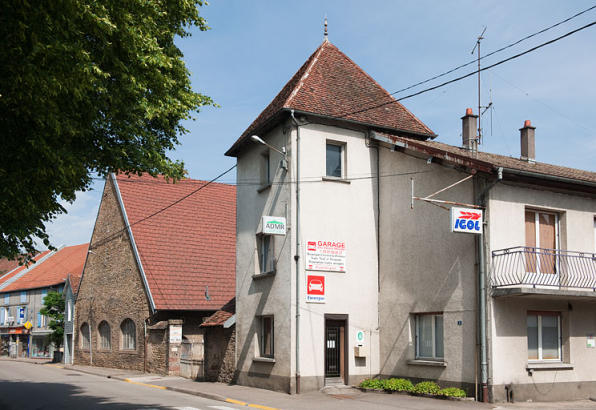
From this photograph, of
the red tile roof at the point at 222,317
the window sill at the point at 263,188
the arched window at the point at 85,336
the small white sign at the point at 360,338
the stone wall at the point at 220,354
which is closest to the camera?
the small white sign at the point at 360,338

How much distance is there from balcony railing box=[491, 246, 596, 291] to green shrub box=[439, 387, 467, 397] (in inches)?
109

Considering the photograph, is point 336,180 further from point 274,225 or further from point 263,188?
point 263,188

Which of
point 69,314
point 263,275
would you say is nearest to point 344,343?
point 263,275

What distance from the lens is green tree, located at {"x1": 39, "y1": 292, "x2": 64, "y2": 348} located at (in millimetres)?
43000

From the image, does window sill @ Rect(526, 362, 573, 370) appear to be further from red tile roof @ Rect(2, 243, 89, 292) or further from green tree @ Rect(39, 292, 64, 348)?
red tile roof @ Rect(2, 243, 89, 292)

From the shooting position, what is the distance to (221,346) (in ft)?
74.4

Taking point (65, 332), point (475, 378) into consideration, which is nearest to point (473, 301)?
point (475, 378)

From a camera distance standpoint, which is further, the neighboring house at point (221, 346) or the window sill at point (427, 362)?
the neighboring house at point (221, 346)

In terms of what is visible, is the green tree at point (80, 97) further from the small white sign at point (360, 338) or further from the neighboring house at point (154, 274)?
the neighboring house at point (154, 274)

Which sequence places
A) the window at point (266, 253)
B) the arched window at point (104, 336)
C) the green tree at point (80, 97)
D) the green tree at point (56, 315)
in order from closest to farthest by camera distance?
the green tree at point (80, 97) → the window at point (266, 253) → the arched window at point (104, 336) → the green tree at point (56, 315)

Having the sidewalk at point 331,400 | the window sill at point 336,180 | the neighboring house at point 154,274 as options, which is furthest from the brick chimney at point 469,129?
the neighboring house at point 154,274

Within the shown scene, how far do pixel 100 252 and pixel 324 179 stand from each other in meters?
22.0

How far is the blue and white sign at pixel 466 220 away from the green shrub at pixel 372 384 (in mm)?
5461

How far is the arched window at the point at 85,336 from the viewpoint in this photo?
124ft
